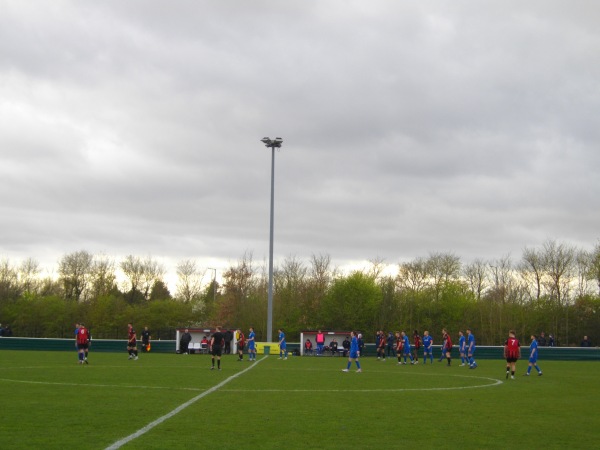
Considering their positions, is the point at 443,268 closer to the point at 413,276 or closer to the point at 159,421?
the point at 413,276

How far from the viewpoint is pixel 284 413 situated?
14.3m

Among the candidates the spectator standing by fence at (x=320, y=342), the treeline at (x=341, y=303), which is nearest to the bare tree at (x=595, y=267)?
the treeline at (x=341, y=303)

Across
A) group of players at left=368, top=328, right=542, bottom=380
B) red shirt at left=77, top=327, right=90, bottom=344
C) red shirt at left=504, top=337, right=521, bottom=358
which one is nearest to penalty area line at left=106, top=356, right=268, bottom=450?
group of players at left=368, top=328, right=542, bottom=380

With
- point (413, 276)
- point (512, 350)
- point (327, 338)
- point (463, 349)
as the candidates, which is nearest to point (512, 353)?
point (512, 350)

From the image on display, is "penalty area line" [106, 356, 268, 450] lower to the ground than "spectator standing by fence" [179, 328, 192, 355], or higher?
lower

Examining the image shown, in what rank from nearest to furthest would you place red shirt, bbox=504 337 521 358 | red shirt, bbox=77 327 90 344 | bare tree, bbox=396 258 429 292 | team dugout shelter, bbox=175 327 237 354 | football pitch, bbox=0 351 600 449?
football pitch, bbox=0 351 600 449
red shirt, bbox=504 337 521 358
red shirt, bbox=77 327 90 344
team dugout shelter, bbox=175 327 237 354
bare tree, bbox=396 258 429 292

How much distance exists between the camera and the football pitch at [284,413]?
35.7 feet

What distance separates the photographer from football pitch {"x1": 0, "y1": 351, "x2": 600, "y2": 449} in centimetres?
1088

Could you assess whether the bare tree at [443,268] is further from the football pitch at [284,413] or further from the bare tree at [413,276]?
the football pitch at [284,413]

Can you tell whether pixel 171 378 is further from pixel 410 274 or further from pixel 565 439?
pixel 410 274

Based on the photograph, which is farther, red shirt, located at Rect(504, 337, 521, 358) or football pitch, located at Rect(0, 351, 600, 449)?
red shirt, located at Rect(504, 337, 521, 358)

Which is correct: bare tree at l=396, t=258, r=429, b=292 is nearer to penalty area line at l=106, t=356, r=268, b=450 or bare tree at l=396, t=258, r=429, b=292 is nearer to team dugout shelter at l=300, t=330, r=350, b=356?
team dugout shelter at l=300, t=330, r=350, b=356

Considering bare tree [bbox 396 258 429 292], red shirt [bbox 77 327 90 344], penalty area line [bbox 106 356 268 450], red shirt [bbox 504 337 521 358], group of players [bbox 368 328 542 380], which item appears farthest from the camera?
bare tree [bbox 396 258 429 292]

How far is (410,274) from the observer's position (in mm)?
83000
